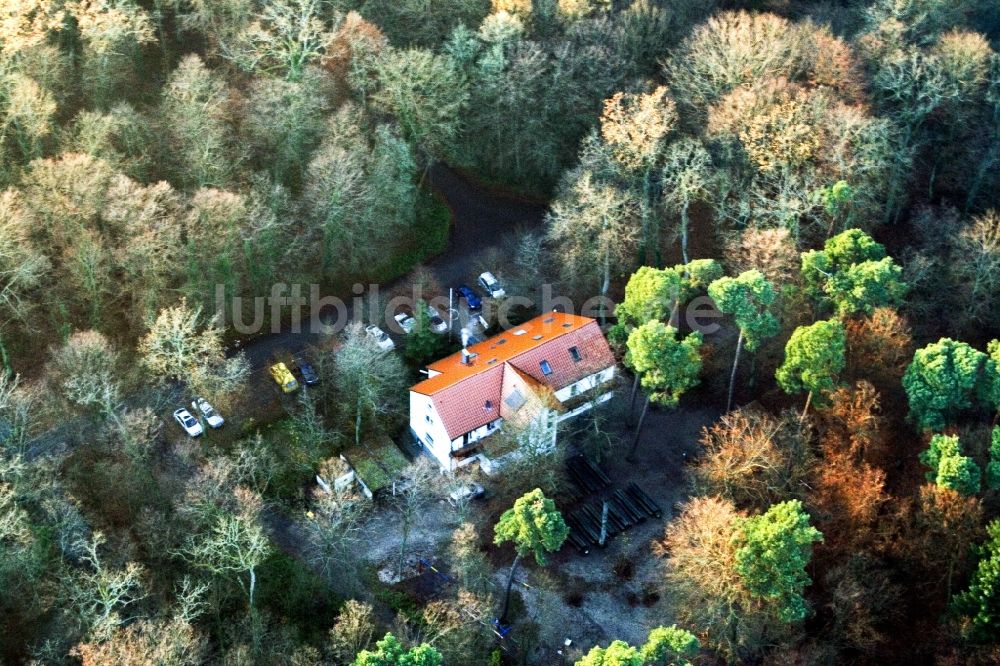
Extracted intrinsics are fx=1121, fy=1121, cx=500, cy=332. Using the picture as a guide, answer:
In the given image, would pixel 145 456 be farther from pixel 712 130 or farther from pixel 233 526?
pixel 712 130

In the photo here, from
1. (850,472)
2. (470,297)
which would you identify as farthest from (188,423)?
(850,472)

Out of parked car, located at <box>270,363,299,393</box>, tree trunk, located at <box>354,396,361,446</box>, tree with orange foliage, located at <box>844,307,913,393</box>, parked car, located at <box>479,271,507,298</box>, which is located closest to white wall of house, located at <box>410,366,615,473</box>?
tree trunk, located at <box>354,396,361,446</box>

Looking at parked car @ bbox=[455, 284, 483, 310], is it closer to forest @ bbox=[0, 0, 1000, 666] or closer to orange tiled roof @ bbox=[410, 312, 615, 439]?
forest @ bbox=[0, 0, 1000, 666]

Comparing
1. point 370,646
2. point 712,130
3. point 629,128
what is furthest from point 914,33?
point 370,646

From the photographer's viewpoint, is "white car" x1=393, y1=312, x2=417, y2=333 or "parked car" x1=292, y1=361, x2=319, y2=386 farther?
"white car" x1=393, y1=312, x2=417, y2=333

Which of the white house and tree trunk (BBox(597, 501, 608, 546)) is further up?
the white house
